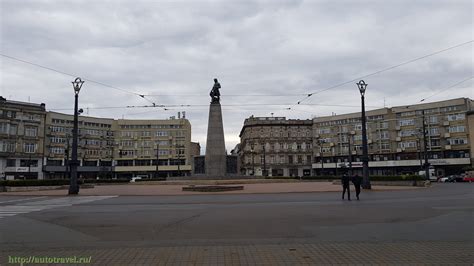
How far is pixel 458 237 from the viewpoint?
9.02m

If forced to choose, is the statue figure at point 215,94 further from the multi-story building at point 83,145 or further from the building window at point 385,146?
the building window at point 385,146

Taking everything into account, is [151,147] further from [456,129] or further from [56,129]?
[456,129]

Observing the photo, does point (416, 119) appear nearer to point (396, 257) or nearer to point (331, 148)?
point (331, 148)

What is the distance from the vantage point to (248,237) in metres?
9.24

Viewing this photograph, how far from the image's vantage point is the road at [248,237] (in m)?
7.21

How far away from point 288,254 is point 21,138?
267 feet

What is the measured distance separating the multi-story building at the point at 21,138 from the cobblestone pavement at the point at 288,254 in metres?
70.9

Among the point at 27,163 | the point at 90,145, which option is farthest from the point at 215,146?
the point at 90,145

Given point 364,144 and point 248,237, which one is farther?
point 364,144

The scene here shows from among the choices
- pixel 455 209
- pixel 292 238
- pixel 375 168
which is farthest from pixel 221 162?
pixel 375 168

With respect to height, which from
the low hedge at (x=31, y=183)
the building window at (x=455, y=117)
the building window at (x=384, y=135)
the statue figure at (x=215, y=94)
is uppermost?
the building window at (x=455, y=117)

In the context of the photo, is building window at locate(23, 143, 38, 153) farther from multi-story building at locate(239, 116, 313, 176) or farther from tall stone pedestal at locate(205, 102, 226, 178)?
tall stone pedestal at locate(205, 102, 226, 178)

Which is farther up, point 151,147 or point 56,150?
point 151,147

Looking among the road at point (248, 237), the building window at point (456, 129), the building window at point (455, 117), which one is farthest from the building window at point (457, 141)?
the road at point (248, 237)
